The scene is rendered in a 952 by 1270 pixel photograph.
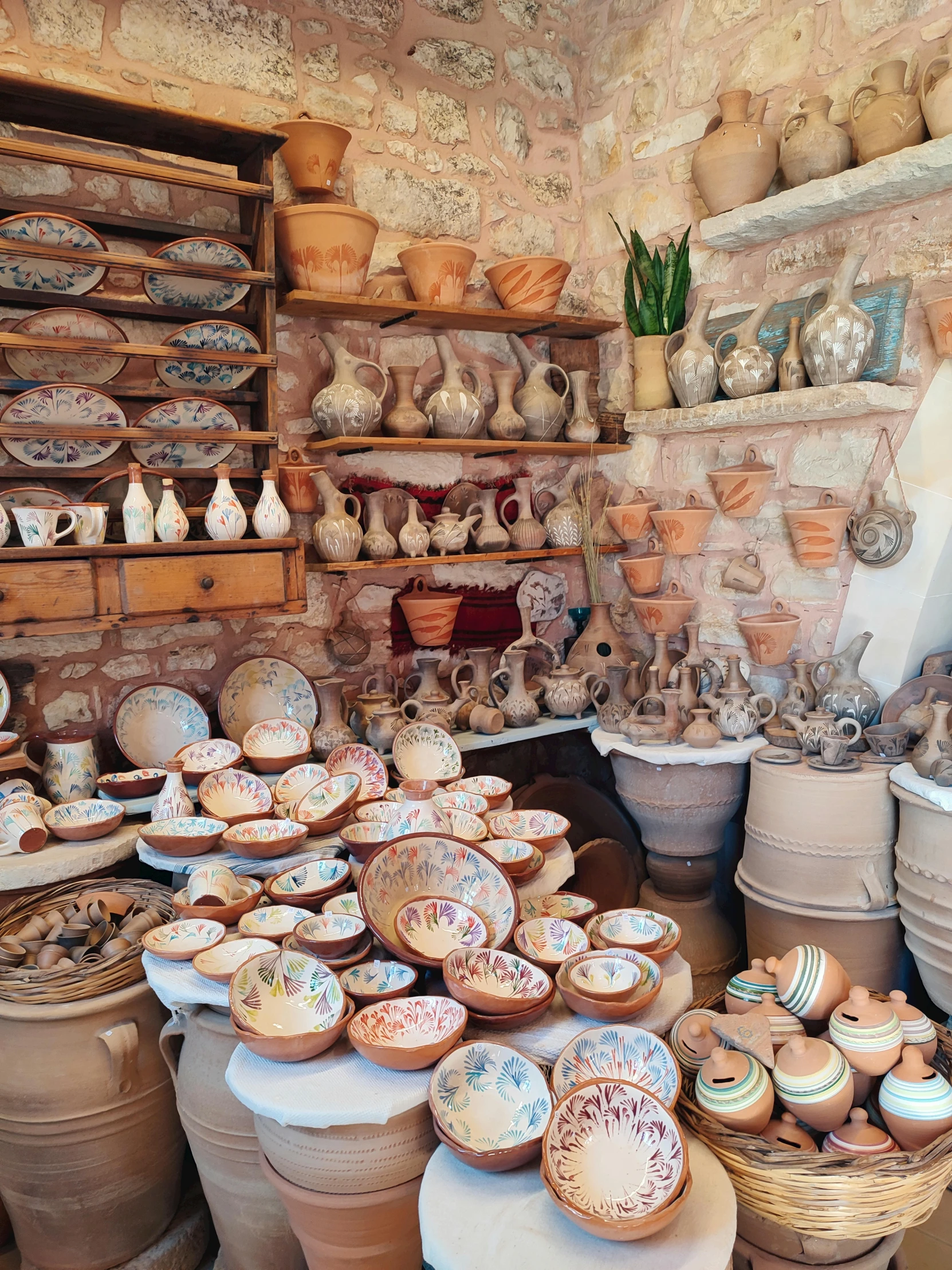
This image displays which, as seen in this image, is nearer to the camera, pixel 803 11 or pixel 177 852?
pixel 177 852

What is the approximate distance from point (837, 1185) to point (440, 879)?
2.63 feet

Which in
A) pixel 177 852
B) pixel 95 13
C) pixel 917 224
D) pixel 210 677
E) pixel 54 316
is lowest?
pixel 177 852

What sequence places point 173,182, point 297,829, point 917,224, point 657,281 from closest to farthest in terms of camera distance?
point 297,829 < point 173,182 < point 917,224 < point 657,281

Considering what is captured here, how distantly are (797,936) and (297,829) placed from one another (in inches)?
57.0

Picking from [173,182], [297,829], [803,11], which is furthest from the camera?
[803,11]

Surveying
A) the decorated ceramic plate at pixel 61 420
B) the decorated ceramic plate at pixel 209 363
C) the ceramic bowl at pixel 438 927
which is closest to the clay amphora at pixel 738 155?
the decorated ceramic plate at pixel 209 363

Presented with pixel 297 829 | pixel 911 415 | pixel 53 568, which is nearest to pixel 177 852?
pixel 297 829

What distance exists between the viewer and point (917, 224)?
2.38 m

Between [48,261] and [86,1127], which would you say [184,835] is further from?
[48,261]

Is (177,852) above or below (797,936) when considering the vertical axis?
above

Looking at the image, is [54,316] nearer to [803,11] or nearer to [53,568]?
[53,568]

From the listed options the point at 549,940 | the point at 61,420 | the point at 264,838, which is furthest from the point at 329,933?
the point at 61,420

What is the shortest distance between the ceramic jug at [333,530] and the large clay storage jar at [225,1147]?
1.44m

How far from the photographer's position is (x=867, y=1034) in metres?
1.30
